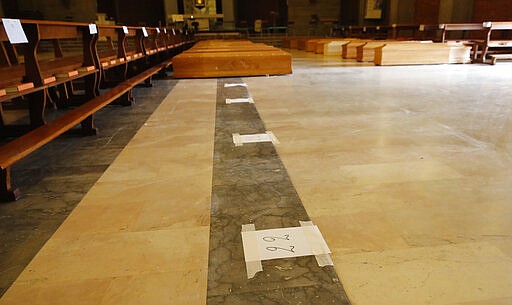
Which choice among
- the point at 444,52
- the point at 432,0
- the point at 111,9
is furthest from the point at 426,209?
the point at 111,9

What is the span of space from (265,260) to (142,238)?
47 cm

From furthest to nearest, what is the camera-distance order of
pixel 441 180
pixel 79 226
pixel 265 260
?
pixel 441 180 < pixel 79 226 < pixel 265 260

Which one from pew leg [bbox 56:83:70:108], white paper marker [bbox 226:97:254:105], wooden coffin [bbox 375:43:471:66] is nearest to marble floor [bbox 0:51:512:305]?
white paper marker [bbox 226:97:254:105]

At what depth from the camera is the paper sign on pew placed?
6.08ft

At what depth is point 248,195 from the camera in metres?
1.71

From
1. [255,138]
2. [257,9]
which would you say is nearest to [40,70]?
[255,138]

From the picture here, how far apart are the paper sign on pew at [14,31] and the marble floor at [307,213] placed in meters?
0.80

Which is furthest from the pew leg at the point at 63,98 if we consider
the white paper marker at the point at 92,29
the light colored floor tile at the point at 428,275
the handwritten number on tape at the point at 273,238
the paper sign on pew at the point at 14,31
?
the light colored floor tile at the point at 428,275

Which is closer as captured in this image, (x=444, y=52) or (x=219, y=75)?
(x=219, y=75)

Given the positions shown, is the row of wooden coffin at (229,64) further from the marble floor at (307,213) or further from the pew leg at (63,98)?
the marble floor at (307,213)

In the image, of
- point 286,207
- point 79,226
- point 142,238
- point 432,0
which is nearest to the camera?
point 142,238

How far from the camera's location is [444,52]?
A: 289 inches

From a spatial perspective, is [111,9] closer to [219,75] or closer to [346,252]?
[219,75]

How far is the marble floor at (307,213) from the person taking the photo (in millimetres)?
1095
